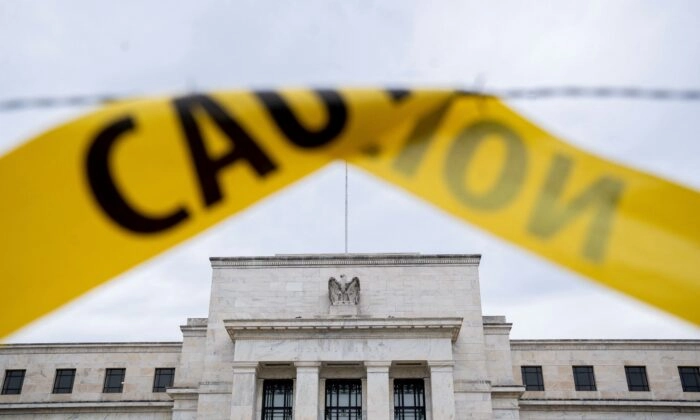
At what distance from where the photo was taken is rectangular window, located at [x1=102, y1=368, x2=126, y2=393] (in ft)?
123

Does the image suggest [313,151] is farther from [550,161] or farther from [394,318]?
[394,318]

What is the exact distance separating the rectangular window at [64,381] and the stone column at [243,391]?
12273 mm

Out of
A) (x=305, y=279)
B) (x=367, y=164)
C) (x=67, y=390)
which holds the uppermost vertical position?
(x=305, y=279)

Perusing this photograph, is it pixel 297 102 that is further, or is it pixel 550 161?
pixel 550 161

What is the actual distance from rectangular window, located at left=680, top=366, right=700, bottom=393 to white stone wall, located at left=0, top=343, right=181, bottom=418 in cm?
2824

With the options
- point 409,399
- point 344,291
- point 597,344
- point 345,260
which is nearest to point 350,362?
point 409,399

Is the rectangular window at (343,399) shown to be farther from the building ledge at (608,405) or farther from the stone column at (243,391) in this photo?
the building ledge at (608,405)

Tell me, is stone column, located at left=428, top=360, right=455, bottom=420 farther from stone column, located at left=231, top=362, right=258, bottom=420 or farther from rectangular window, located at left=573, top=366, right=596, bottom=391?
rectangular window, located at left=573, top=366, right=596, bottom=391

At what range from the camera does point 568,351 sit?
37.2m

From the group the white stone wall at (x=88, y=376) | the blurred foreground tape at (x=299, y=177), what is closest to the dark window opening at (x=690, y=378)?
the white stone wall at (x=88, y=376)

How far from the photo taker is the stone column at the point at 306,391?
29.9 m

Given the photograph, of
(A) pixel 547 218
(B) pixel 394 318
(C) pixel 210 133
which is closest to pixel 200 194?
(C) pixel 210 133

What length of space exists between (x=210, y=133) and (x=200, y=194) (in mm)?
564

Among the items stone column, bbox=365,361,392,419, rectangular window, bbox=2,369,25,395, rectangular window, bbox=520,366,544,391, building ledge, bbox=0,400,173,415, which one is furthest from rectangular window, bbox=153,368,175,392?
rectangular window, bbox=520,366,544,391
